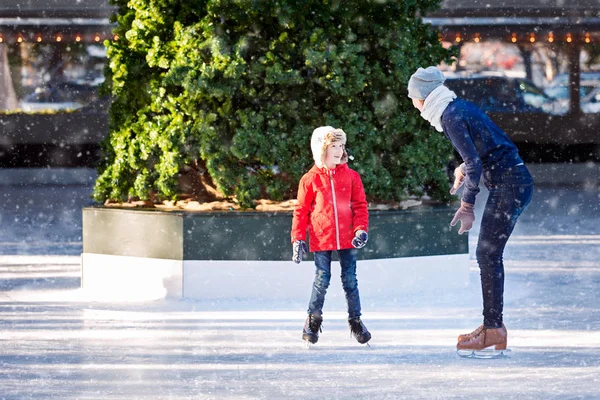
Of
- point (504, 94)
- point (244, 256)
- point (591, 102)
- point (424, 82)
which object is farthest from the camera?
point (591, 102)

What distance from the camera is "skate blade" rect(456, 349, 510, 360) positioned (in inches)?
253

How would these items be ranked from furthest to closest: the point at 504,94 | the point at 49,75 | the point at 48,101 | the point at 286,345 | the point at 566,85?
the point at 566,85
the point at 49,75
the point at 504,94
the point at 48,101
the point at 286,345

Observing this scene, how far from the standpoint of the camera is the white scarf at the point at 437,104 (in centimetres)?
643

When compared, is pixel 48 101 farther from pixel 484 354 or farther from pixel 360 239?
pixel 484 354

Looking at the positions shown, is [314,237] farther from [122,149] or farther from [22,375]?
[122,149]

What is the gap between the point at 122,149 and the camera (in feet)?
30.0

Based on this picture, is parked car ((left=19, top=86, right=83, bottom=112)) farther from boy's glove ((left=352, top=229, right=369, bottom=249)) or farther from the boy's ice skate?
the boy's ice skate

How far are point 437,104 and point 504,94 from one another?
21.0 metres

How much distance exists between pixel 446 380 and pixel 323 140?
5.24ft

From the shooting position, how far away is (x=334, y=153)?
6.73m

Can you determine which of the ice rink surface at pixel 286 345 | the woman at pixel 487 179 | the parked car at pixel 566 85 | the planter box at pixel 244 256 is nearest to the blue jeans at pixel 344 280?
the ice rink surface at pixel 286 345

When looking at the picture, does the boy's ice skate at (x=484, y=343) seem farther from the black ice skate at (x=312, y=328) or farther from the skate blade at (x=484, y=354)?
the black ice skate at (x=312, y=328)

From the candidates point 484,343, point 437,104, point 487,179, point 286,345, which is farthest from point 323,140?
point 484,343

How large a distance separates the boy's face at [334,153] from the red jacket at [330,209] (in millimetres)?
84
